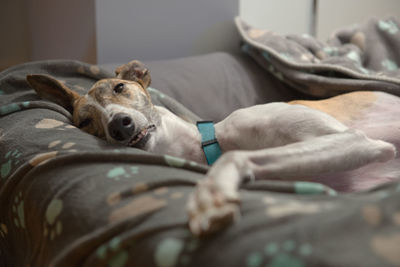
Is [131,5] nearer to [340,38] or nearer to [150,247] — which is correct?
[340,38]

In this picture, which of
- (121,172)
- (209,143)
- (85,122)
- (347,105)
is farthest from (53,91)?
(347,105)

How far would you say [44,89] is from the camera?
5.73 ft

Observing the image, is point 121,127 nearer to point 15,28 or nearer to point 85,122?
point 85,122

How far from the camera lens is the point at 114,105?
1591 millimetres

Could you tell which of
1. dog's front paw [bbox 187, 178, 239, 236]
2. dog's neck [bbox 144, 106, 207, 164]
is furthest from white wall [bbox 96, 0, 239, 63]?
dog's front paw [bbox 187, 178, 239, 236]

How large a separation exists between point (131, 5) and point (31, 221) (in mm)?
1661

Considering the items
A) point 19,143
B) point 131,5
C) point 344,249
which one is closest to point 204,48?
point 131,5

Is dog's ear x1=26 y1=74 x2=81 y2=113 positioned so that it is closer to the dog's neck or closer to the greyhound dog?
the greyhound dog

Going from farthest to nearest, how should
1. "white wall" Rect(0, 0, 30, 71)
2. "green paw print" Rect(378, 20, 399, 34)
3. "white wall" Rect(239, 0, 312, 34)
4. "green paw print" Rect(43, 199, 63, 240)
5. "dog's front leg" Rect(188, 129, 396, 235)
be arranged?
"white wall" Rect(0, 0, 30, 71) → "white wall" Rect(239, 0, 312, 34) → "green paw print" Rect(378, 20, 399, 34) → "green paw print" Rect(43, 199, 63, 240) → "dog's front leg" Rect(188, 129, 396, 235)

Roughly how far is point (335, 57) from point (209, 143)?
3.57 ft

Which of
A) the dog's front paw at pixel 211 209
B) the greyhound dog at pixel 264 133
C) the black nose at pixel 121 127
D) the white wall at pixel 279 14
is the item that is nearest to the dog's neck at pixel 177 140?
the greyhound dog at pixel 264 133

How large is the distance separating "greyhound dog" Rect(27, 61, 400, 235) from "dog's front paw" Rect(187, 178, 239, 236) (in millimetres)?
45

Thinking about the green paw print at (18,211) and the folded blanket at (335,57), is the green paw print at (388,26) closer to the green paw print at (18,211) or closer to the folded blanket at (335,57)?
the folded blanket at (335,57)

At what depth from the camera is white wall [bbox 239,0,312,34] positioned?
2.98 m
